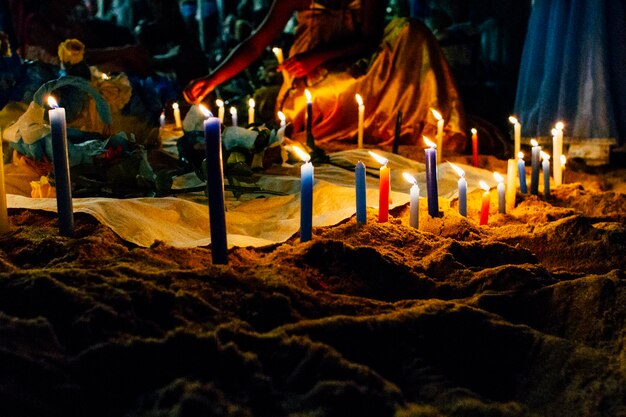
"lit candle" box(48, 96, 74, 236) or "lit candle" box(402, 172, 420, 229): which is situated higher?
"lit candle" box(48, 96, 74, 236)

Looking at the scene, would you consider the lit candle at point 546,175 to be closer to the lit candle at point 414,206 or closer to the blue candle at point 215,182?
the lit candle at point 414,206

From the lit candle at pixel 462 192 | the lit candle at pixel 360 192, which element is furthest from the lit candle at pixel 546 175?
the lit candle at pixel 360 192

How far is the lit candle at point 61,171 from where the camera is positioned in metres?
1.99

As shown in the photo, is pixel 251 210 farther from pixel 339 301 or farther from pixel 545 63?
pixel 545 63

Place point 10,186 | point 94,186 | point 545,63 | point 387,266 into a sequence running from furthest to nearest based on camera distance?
1. point 545,63
2. point 10,186
3. point 94,186
4. point 387,266

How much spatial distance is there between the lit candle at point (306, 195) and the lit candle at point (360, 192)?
294 millimetres

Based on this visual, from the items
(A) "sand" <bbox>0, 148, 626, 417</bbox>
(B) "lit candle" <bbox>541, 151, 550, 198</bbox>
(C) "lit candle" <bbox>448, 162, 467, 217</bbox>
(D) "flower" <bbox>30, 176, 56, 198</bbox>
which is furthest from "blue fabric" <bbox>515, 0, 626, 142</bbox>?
(D) "flower" <bbox>30, 176, 56, 198</bbox>

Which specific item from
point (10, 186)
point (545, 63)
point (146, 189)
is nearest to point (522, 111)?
point (545, 63)

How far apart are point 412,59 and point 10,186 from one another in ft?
11.6

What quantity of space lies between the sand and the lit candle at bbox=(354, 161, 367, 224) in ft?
1.42

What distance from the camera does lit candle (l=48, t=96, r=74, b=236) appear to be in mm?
1989

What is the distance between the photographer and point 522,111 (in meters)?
5.38

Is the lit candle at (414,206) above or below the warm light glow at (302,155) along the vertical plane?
below

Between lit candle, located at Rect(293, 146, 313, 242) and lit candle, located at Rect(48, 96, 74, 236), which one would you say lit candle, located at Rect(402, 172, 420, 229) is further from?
lit candle, located at Rect(48, 96, 74, 236)
